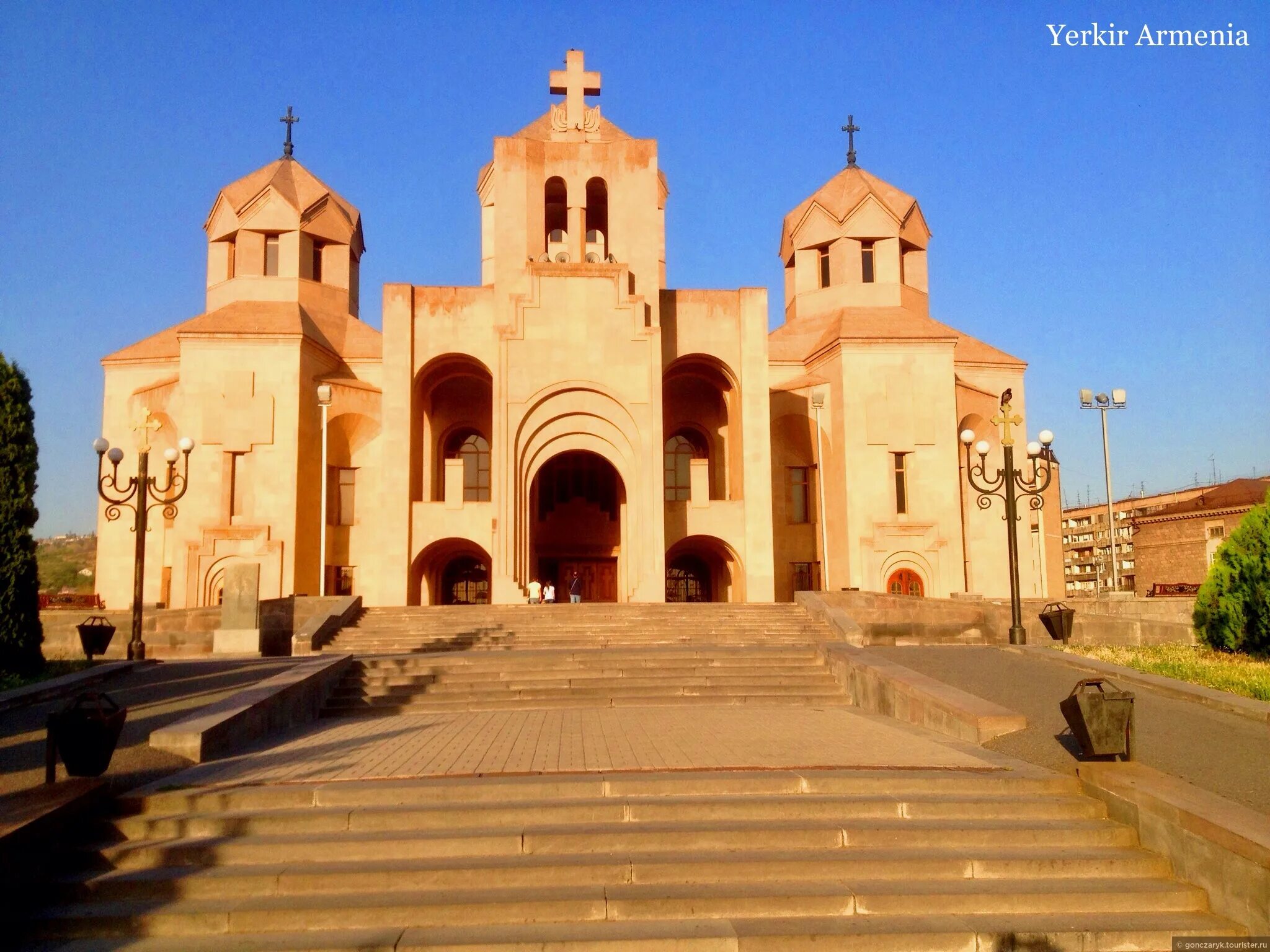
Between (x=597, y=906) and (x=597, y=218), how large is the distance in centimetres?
2834

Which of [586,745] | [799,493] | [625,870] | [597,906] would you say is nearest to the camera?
[597,906]

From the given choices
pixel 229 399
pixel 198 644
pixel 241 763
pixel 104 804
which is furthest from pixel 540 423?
pixel 104 804

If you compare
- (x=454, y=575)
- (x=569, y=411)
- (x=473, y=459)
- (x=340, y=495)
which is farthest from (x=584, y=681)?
(x=454, y=575)

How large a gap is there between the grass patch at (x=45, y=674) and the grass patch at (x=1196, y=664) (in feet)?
42.4

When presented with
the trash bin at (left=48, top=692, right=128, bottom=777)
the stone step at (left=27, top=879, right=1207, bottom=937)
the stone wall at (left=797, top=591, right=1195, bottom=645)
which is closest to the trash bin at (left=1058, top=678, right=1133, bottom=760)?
the stone step at (left=27, top=879, right=1207, bottom=937)

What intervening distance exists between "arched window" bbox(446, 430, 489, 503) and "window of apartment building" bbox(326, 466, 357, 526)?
2864mm

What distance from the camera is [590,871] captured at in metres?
6.49

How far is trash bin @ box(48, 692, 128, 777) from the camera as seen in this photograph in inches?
286

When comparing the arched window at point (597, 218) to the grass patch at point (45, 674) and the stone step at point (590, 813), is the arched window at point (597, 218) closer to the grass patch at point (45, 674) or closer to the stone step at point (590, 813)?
the grass patch at point (45, 674)

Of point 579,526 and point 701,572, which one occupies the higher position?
point 579,526

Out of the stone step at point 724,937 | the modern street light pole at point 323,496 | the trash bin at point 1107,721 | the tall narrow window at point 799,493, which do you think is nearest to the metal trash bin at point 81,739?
the stone step at point 724,937

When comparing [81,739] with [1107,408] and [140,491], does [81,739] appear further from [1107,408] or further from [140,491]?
[1107,408]

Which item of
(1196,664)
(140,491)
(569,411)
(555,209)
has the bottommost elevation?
(1196,664)

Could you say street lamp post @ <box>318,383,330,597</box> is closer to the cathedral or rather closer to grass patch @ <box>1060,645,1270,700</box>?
the cathedral
